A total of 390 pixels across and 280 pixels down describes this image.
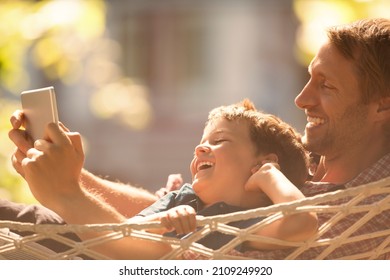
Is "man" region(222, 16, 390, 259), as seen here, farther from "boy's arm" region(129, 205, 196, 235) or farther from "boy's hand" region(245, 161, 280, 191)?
"boy's arm" region(129, 205, 196, 235)

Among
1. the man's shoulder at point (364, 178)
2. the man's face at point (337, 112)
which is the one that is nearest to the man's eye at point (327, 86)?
the man's face at point (337, 112)

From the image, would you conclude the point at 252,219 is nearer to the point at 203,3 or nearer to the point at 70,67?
the point at 70,67

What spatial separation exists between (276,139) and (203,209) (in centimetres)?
16

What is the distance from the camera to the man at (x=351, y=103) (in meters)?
1.47

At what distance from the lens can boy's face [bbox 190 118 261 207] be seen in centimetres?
142

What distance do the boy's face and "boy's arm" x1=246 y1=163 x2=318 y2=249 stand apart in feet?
0.18

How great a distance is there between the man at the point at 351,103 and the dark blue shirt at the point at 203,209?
0.14 meters

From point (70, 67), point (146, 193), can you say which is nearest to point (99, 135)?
point (70, 67)

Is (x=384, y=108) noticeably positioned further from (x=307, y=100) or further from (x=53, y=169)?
(x=53, y=169)

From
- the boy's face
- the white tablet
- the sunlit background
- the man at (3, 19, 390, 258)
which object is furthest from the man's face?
the sunlit background

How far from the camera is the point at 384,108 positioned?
58.3 inches

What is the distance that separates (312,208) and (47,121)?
0.44 m

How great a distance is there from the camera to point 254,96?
18.8 ft

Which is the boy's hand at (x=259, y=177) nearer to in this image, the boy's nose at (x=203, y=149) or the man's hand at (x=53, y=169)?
the boy's nose at (x=203, y=149)
